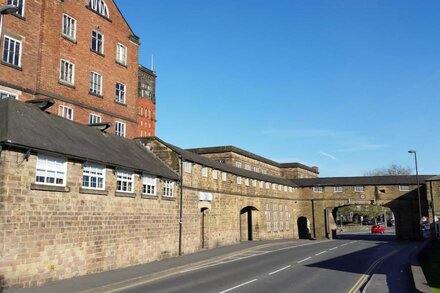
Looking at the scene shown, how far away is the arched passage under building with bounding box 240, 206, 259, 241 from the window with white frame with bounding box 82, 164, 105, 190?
84.4 ft

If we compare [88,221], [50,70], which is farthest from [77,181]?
[50,70]

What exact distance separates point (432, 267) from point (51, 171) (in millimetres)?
16177

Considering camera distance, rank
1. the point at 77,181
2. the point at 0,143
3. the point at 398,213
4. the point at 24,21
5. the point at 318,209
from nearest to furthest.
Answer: the point at 0,143 < the point at 77,181 < the point at 24,21 < the point at 398,213 < the point at 318,209

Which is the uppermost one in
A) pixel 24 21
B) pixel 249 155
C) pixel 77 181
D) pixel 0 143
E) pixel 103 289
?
pixel 24 21

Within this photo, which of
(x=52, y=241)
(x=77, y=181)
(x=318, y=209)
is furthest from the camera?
(x=318, y=209)

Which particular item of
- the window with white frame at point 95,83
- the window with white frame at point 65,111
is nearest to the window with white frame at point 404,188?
the window with white frame at point 95,83

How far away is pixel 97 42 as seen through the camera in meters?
32.1

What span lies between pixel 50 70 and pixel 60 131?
9562 millimetres

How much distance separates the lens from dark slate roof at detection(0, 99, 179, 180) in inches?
635

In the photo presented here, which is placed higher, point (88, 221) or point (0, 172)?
point (0, 172)

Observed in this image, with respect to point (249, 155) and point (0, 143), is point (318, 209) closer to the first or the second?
point (249, 155)

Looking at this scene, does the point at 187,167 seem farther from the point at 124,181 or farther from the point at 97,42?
the point at 97,42

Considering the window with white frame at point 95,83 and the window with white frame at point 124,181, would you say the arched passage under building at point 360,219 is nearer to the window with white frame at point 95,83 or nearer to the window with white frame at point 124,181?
the window with white frame at point 95,83

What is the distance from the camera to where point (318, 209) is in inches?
2251
